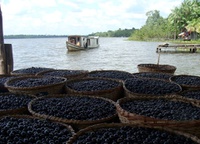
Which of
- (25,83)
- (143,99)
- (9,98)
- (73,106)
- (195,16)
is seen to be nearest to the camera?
(73,106)

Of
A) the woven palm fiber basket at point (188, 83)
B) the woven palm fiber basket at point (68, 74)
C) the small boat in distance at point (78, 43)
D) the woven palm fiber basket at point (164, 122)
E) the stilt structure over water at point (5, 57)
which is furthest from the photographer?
the small boat in distance at point (78, 43)

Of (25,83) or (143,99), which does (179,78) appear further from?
(25,83)

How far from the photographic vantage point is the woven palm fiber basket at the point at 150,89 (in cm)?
321

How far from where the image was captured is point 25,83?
3.58m

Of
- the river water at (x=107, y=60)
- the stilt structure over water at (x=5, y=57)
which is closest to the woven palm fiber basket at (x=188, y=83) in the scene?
the stilt structure over water at (x=5, y=57)

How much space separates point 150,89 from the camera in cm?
334

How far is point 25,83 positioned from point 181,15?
47.9m

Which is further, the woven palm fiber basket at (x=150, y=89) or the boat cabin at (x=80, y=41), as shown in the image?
the boat cabin at (x=80, y=41)

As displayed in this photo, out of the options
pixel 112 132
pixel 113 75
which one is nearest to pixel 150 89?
pixel 113 75

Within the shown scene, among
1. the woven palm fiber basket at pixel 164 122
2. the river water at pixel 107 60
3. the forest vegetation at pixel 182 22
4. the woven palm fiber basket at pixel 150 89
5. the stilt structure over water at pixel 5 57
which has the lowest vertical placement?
the river water at pixel 107 60

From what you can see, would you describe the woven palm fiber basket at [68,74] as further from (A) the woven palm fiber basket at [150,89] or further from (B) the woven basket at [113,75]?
(A) the woven palm fiber basket at [150,89]

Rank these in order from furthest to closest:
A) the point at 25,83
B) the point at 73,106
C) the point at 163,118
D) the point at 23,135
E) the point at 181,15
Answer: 1. the point at 181,15
2. the point at 25,83
3. the point at 73,106
4. the point at 163,118
5. the point at 23,135

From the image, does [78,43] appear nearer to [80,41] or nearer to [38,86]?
[80,41]

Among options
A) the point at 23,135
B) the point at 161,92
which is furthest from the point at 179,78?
the point at 23,135
